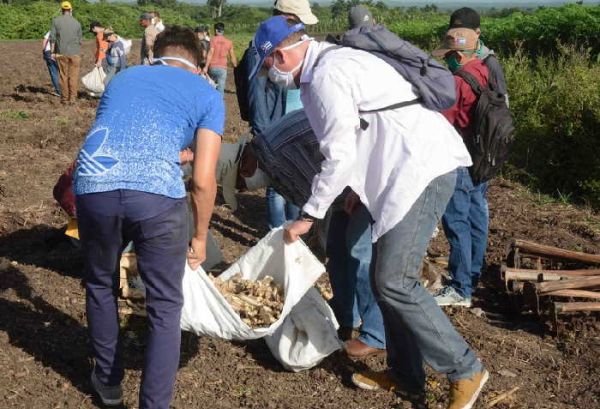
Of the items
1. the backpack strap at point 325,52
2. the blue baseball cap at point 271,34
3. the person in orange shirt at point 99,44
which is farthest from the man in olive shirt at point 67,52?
the backpack strap at point 325,52

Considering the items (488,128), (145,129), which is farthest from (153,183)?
(488,128)

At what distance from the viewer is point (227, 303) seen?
3.42 metres

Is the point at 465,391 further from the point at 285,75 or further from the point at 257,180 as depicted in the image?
the point at 285,75

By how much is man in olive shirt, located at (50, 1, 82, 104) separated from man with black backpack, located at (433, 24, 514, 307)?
9822mm

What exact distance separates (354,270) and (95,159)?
1554 millimetres

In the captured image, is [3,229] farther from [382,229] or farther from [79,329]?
[382,229]

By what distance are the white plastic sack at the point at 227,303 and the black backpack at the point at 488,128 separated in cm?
136

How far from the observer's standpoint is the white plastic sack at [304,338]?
12.5 ft

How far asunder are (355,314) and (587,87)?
5.16m

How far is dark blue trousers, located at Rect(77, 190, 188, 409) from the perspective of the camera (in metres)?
2.92

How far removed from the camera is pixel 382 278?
3195mm

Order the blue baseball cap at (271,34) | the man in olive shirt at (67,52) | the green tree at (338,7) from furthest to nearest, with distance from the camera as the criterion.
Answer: the green tree at (338,7), the man in olive shirt at (67,52), the blue baseball cap at (271,34)

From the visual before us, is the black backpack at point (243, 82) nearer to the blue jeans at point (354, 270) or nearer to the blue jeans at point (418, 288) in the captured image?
the blue jeans at point (354, 270)

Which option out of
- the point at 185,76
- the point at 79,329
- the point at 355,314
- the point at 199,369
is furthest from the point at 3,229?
the point at 185,76
